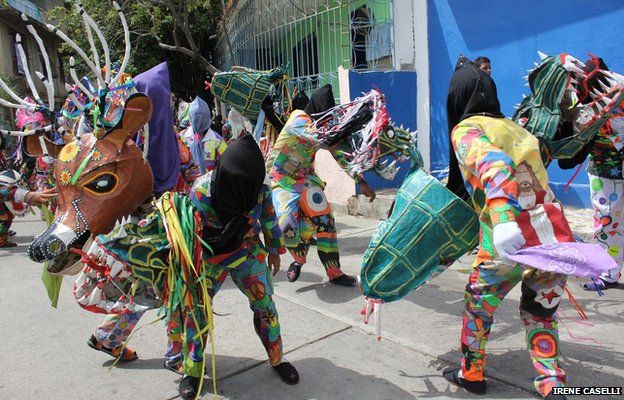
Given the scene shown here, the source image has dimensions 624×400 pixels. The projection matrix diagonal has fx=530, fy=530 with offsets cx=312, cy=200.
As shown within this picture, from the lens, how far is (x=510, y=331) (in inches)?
147

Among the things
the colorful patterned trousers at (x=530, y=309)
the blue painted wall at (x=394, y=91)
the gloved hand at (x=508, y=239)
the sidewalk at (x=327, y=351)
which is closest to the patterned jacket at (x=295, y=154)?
the sidewalk at (x=327, y=351)

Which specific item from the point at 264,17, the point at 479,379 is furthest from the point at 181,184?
the point at 264,17

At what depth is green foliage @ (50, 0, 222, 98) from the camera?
12.8m

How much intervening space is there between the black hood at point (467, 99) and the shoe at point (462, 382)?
3.33 ft

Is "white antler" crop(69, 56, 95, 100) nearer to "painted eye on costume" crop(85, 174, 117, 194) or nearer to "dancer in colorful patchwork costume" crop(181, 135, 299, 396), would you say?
"painted eye on costume" crop(85, 174, 117, 194)

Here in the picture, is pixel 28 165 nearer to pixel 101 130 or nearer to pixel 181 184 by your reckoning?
pixel 181 184

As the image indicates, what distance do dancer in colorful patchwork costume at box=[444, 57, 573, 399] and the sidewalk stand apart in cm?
33

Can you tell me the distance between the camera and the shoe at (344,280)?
504 cm

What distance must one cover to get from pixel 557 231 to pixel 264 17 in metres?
10.5

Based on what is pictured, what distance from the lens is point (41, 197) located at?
12.9ft

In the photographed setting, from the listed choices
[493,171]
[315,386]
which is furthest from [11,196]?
[493,171]

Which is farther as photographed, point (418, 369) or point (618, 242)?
point (618, 242)

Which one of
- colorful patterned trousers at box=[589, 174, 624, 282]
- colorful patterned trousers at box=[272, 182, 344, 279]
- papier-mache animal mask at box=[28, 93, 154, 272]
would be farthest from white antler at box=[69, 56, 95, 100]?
colorful patterned trousers at box=[589, 174, 624, 282]

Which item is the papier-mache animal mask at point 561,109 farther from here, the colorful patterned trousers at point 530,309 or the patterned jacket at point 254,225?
the patterned jacket at point 254,225
